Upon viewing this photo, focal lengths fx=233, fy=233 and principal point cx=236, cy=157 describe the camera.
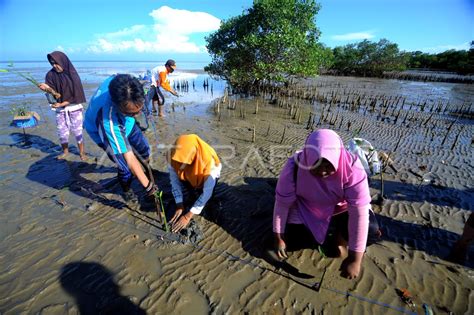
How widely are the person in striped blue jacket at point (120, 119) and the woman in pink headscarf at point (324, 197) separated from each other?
1850mm

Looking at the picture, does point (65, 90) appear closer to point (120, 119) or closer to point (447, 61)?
point (120, 119)

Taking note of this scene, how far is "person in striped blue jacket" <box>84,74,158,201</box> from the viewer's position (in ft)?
9.02

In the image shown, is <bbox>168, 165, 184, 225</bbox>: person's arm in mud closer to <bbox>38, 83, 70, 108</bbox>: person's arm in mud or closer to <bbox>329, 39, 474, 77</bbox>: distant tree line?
<bbox>38, 83, 70, 108</bbox>: person's arm in mud

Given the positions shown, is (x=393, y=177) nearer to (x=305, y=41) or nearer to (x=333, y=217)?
(x=333, y=217)

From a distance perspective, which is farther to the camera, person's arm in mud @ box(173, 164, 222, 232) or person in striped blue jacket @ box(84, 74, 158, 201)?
person's arm in mud @ box(173, 164, 222, 232)

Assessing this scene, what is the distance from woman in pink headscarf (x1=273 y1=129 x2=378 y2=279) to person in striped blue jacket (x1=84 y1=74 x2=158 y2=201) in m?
1.85

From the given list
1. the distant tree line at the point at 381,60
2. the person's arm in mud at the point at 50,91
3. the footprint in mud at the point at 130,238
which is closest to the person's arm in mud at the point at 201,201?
the footprint in mud at the point at 130,238

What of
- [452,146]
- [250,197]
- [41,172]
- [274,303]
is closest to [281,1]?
[452,146]

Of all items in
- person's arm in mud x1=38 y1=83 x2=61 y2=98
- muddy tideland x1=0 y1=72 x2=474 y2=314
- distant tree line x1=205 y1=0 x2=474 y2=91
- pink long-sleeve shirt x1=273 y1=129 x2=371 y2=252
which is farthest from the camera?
distant tree line x1=205 y1=0 x2=474 y2=91

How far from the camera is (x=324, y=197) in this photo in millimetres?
2576

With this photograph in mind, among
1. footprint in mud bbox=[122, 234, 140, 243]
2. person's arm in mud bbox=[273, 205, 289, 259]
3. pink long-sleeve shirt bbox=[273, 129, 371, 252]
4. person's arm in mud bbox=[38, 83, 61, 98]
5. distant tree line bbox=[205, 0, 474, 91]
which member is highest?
distant tree line bbox=[205, 0, 474, 91]

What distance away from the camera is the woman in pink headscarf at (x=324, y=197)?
2.19 metres

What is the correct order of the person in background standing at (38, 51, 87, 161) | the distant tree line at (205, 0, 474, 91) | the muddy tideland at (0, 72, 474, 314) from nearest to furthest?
the muddy tideland at (0, 72, 474, 314), the person in background standing at (38, 51, 87, 161), the distant tree line at (205, 0, 474, 91)

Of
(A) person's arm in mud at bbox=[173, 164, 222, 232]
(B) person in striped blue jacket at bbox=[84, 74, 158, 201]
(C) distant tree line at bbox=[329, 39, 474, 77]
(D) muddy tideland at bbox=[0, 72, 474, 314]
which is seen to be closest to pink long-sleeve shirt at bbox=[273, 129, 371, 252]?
(D) muddy tideland at bbox=[0, 72, 474, 314]
